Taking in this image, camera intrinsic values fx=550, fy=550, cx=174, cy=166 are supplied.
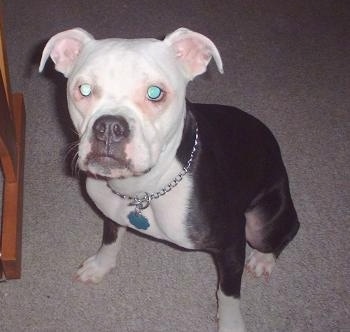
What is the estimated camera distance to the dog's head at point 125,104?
1310mm

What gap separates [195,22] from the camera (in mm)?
3139

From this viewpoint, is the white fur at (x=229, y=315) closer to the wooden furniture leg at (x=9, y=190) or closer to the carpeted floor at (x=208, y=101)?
the carpeted floor at (x=208, y=101)

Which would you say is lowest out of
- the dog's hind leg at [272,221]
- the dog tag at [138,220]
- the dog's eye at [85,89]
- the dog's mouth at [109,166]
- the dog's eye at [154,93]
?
the dog's hind leg at [272,221]

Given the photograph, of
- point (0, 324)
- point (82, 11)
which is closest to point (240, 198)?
point (0, 324)

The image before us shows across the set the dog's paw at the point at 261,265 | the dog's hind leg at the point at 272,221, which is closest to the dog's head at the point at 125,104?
the dog's hind leg at the point at 272,221

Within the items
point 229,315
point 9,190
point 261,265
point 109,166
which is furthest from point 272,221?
point 9,190

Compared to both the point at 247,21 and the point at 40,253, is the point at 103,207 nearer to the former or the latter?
the point at 40,253

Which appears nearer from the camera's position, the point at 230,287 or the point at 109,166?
the point at 109,166

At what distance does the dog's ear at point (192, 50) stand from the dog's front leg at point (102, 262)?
28.2 inches

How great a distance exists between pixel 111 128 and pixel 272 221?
0.82 metres

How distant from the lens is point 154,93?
135 centimetres

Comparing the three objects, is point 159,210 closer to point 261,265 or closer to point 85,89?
point 85,89

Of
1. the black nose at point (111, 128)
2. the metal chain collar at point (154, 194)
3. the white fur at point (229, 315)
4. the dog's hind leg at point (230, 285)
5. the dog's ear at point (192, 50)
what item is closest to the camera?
the black nose at point (111, 128)

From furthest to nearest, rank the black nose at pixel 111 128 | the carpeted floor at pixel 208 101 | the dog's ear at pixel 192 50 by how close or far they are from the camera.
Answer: the carpeted floor at pixel 208 101, the dog's ear at pixel 192 50, the black nose at pixel 111 128
